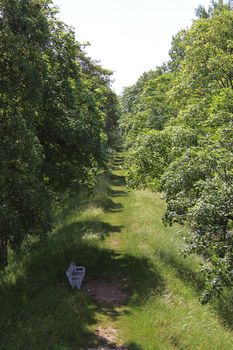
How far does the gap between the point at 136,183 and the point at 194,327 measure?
1053cm

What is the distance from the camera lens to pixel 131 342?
423 inches

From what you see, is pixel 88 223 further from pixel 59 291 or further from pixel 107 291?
pixel 59 291

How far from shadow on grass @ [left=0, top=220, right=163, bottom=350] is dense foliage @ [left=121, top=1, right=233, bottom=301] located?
10.8ft

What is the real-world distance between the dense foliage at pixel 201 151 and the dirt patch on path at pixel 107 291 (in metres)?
3.35

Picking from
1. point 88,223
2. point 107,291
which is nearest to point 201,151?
point 107,291

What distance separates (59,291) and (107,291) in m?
2.07

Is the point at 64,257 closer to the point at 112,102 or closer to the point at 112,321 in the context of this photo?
the point at 112,321

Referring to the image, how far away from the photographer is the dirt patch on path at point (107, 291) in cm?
1366

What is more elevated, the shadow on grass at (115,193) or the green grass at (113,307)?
the shadow on grass at (115,193)

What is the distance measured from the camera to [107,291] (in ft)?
47.4

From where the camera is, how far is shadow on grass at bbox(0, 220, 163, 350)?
10.6m

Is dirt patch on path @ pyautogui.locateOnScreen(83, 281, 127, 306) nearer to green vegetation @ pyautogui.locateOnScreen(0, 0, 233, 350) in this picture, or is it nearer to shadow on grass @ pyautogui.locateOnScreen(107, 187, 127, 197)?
green vegetation @ pyautogui.locateOnScreen(0, 0, 233, 350)

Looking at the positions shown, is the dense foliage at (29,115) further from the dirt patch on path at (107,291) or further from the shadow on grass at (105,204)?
the shadow on grass at (105,204)

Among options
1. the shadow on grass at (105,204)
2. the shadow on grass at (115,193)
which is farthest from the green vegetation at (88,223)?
the shadow on grass at (115,193)
